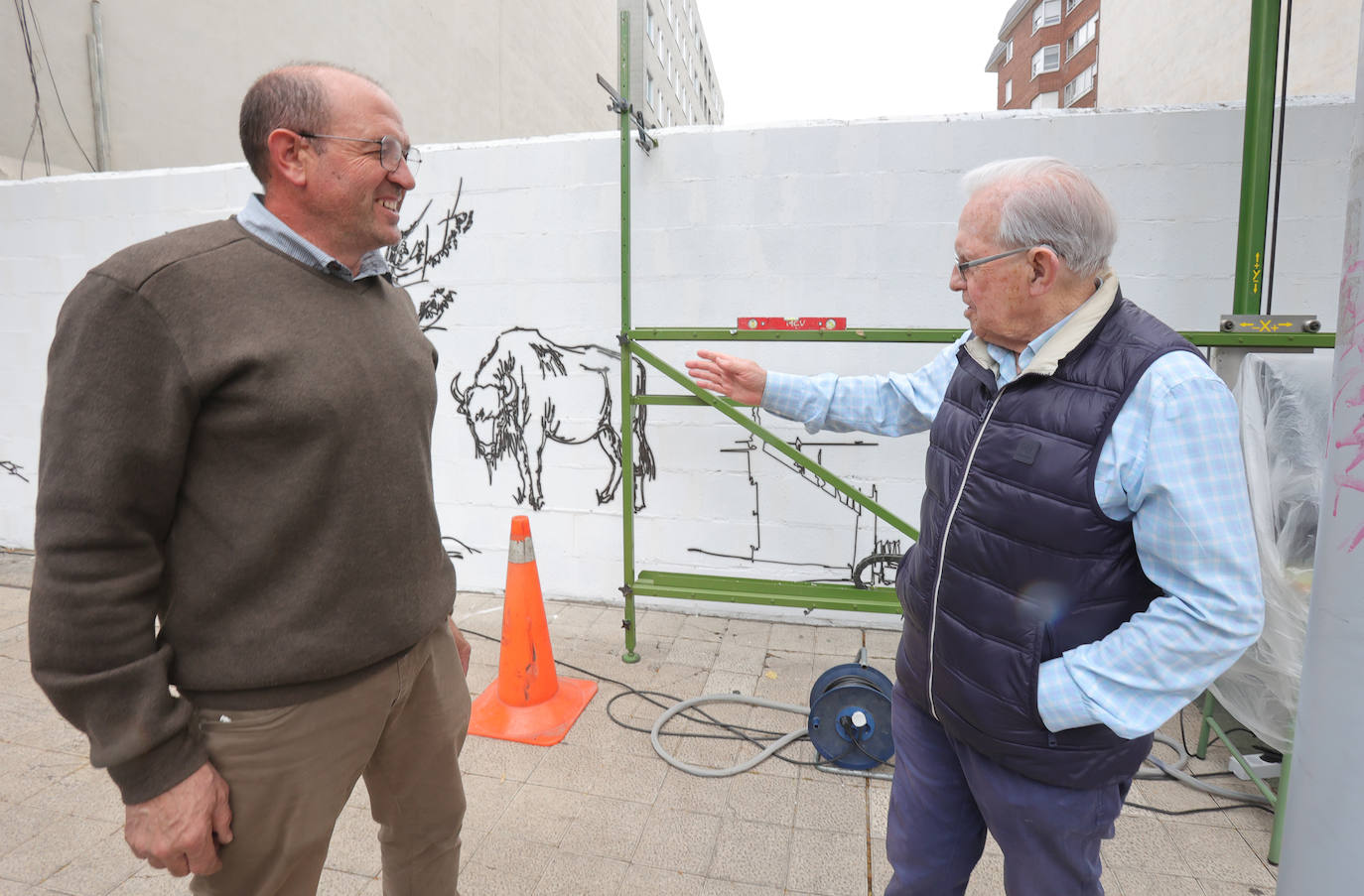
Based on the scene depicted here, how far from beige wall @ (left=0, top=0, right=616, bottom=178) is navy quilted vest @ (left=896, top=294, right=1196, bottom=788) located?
7447 millimetres

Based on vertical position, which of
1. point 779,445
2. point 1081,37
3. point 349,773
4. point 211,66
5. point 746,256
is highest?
point 1081,37

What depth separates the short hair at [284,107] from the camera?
1.41 metres

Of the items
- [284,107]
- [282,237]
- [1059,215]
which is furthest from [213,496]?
[1059,215]

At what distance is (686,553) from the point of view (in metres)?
4.38

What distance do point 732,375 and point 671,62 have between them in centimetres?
3609

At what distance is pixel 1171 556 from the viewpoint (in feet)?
3.96

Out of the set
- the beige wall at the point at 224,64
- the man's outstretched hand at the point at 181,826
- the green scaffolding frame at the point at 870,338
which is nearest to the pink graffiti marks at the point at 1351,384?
the man's outstretched hand at the point at 181,826

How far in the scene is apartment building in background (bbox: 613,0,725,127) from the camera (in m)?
23.1

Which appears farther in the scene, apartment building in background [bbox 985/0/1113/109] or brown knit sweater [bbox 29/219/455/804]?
Result: apartment building in background [bbox 985/0/1113/109]

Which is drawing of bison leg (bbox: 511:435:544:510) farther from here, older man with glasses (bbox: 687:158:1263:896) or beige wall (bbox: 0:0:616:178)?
beige wall (bbox: 0:0:616:178)

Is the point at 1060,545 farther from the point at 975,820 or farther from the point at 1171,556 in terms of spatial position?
the point at 975,820

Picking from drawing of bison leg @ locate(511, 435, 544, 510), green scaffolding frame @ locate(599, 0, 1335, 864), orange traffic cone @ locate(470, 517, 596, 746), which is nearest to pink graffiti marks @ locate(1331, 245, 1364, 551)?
green scaffolding frame @ locate(599, 0, 1335, 864)

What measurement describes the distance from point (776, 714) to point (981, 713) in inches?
80.1

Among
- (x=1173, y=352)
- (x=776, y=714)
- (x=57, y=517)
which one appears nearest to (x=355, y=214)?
(x=57, y=517)
